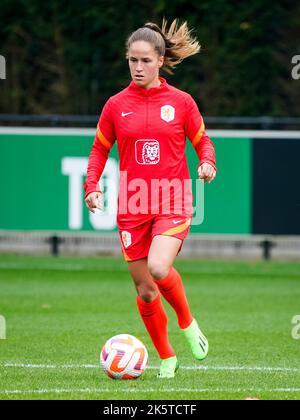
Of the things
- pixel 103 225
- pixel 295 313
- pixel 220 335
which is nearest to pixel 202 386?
pixel 220 335

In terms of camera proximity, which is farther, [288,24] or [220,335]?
[288,24]

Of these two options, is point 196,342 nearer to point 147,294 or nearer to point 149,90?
point 147,294

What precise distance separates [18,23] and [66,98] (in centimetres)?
144

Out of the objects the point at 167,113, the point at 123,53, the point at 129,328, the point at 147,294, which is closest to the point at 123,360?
the point at 147,294

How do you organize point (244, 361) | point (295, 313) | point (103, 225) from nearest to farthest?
point (244, 361) → point (295, 313) → point (103, 225)

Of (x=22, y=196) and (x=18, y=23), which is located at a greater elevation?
(x=18, y=23)

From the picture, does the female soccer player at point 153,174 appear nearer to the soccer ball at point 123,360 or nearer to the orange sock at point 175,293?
the orange sock at point 175,293

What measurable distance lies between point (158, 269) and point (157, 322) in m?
0.57

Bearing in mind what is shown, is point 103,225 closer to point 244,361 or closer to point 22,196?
point 22,196

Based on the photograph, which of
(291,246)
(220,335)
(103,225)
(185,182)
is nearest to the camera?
(185,182)

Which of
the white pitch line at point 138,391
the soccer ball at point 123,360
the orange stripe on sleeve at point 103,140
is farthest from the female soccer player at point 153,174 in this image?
the white pitch line at point 138,391

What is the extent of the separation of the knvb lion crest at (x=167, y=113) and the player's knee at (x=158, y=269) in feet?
3.32

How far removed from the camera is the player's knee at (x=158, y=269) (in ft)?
25.7

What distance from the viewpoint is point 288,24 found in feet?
61.5
